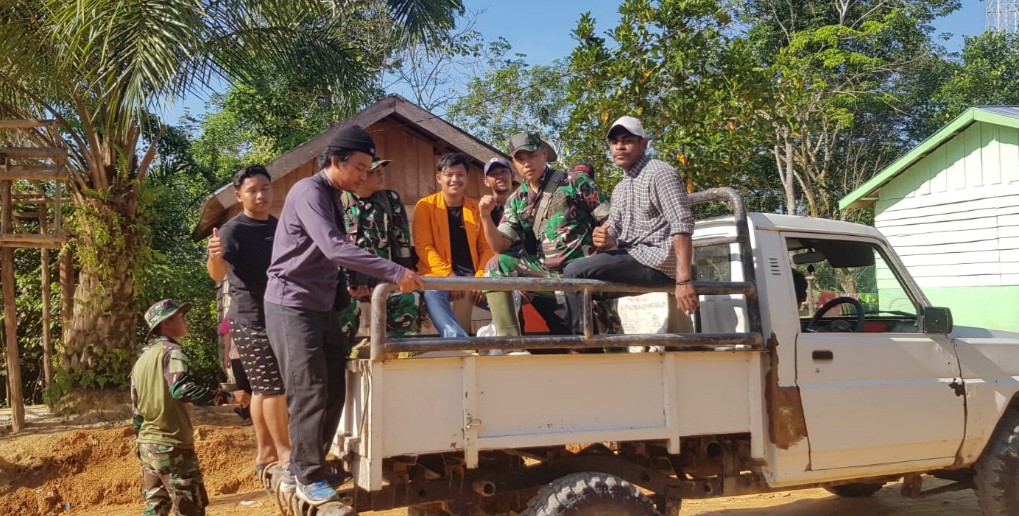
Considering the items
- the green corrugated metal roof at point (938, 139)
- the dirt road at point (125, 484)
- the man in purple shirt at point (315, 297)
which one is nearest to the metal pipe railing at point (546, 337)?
the man in purple shirt at point (315, 297)

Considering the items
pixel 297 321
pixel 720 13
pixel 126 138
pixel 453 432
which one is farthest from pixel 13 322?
pixel 720 13

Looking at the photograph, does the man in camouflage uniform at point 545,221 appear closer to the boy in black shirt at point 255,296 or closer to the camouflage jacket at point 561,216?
the camouflage jacket at point 561,216

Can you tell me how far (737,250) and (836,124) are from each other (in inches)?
720

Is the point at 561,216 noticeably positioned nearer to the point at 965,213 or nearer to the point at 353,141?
the point at 353,141

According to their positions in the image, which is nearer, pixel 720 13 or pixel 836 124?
pixel 720 13

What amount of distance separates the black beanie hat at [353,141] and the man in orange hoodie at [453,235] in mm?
870

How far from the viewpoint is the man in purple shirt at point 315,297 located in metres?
3.37

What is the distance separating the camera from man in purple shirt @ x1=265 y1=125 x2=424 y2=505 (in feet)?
11.1

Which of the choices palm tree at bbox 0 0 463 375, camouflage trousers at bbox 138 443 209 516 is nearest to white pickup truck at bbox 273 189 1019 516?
camouflage trousers at bbox 138 443 209 516

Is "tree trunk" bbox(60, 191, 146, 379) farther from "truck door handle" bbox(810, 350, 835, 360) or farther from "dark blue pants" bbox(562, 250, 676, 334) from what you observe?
"truck door handle" bbox(810, 350, 835, 360)

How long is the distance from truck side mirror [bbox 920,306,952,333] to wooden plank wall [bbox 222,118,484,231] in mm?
6414

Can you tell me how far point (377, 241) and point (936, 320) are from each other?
296cm

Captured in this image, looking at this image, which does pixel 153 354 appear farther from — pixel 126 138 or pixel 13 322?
pixel 126 138

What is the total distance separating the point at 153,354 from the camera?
473 centimetres
